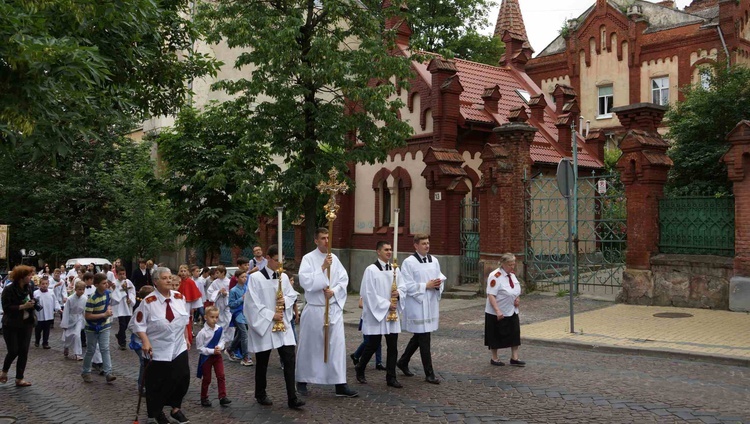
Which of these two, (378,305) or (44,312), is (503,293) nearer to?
(378,305)

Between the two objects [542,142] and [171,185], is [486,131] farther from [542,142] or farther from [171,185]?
[171,185]

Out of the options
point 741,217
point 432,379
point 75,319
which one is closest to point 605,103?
point 741,217

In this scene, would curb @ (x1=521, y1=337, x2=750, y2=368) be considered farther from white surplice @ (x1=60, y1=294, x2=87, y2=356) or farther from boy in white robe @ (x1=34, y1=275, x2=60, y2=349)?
boy in white robe @ (x1=34, y1=275, x2=60, y2=349)

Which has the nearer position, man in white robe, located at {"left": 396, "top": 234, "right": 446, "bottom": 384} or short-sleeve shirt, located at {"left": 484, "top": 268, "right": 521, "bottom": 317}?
man in white robe, located at {"left": 396, "top": 234, "right": 446, "bottom": 384}

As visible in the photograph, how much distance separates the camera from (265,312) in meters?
8.55

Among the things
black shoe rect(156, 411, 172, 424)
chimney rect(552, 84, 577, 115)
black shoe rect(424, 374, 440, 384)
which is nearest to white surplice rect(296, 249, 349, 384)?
black shoe rect(424, 374, 440, 384)

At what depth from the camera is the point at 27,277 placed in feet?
35.7

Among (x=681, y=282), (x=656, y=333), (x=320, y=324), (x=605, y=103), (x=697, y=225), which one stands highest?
(x=605, y=103)

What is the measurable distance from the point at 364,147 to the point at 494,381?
30.8ft

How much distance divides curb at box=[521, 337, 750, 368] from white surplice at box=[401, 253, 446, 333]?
3.50 metres

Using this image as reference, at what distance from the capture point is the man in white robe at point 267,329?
8.38 meters

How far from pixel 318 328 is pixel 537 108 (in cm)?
2070

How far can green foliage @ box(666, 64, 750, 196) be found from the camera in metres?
22.7

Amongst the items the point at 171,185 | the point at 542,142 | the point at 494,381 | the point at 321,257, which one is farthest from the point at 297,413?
the point at 542,142
